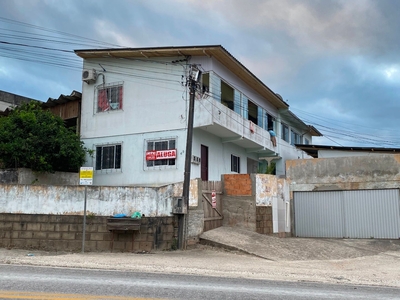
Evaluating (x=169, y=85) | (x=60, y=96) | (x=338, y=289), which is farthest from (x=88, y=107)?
(x=338, y=289)

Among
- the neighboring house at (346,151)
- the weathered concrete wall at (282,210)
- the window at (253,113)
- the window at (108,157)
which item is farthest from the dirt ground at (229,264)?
the neighboring house at (346,151)

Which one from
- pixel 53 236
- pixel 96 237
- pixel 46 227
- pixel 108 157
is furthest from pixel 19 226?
pixel 108 157

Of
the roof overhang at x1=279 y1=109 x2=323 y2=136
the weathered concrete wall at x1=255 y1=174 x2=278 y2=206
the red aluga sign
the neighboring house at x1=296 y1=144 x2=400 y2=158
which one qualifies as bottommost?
the weathered concrete wall at x1=255 y1=174 x2=278 y2=206

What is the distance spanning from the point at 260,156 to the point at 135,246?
632 inches

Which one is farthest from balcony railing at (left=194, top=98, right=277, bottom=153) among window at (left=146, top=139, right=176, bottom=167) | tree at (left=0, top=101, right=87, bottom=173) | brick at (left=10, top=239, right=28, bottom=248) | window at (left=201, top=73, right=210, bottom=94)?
brick at (left=10, top=239, right=28, bottom=248)

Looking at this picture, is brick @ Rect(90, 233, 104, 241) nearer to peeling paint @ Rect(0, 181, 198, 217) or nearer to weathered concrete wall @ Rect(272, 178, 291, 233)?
peeling paint @ Rect(0, 181, 198, 217)

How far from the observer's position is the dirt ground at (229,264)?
10359mm

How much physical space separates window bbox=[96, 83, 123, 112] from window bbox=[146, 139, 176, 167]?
3.12 m

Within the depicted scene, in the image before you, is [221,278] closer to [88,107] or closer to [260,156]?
[88,107]

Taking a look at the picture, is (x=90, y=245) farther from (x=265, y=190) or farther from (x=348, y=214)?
(x=348, y=214)

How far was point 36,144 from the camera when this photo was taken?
19281 mm

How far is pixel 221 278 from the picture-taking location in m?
9.42

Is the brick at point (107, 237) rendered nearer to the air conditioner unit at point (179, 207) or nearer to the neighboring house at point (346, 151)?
the air conditioner unit at point (179, 207)

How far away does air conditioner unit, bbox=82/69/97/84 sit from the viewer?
890 inches
